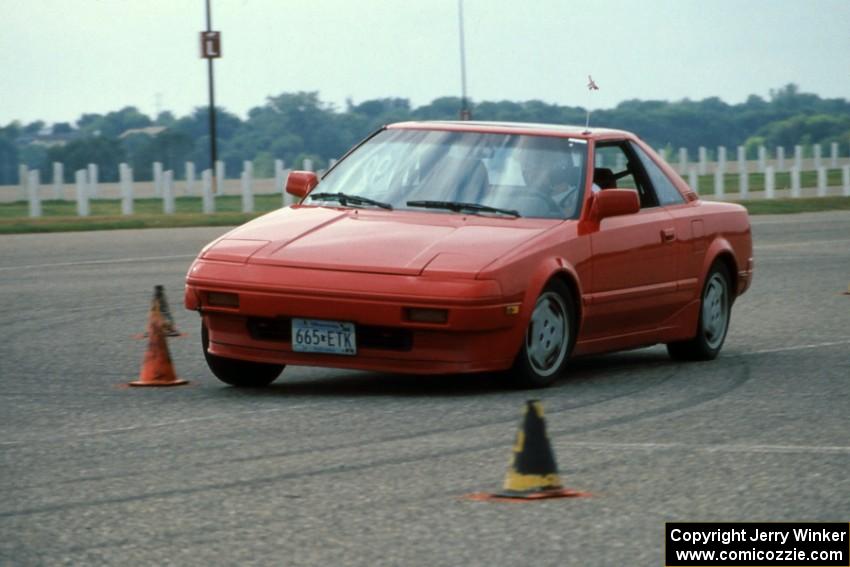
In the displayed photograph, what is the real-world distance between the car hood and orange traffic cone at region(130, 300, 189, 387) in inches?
22.9

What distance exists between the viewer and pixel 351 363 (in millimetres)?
9820

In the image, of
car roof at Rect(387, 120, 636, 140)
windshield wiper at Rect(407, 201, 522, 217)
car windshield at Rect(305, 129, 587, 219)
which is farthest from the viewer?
car roof at Rect(387, 120, 636, 140)

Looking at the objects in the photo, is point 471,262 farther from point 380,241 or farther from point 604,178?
point 604,178

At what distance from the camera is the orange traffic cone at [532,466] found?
681 cm

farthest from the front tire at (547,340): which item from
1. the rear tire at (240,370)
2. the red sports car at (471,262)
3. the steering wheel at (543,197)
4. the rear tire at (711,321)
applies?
the rear tire at (711,321)

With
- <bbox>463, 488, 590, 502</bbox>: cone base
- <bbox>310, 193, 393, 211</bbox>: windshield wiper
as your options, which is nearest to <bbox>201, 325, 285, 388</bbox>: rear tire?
<bbox>310, 193, 393, 211</bbox>: windshield wiper

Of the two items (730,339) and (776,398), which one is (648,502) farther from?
(730,339)

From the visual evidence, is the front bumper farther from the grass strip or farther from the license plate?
the grass strip

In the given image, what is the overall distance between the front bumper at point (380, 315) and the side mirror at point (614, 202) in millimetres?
1196

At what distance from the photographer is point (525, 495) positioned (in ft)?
22.5

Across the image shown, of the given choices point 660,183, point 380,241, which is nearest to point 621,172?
point 660,183

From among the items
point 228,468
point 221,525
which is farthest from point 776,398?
point 221,525

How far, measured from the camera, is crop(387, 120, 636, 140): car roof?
1136 cm

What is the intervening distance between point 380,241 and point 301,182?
1699mm
